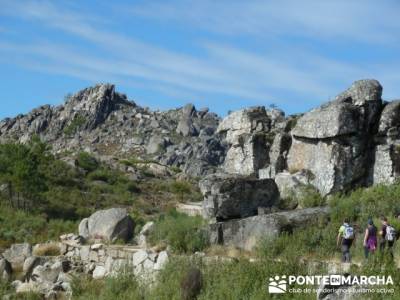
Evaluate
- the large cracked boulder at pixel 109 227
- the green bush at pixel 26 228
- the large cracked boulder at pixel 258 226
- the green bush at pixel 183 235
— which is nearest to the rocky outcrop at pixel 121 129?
the green bush at pixel 26 228

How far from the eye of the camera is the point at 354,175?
23.4 m

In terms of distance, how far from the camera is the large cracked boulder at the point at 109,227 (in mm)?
24219

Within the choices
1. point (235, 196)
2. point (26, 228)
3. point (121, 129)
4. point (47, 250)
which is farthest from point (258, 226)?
point (121, 129)

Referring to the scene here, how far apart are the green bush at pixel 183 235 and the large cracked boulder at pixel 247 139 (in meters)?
4.99

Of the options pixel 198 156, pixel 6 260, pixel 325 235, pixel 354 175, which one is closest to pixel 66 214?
pixel 6 260

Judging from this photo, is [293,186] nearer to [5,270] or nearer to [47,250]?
[47,250]

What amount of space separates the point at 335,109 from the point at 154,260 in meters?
8.90

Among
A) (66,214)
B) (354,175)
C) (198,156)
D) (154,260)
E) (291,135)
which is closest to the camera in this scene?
(154,260)

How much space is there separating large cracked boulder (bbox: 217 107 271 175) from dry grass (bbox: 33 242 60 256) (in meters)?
8.10

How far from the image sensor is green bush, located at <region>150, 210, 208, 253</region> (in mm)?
20328

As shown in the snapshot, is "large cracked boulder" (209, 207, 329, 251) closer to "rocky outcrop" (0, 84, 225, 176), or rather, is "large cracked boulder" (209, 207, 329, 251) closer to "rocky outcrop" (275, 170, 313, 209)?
"rocky outcrop" (275, 170, 313, 209)

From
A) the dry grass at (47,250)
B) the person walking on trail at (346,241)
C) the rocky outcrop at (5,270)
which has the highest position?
the person walking on trail at (346,241)

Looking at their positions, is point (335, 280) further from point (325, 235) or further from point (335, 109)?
point (335, 109)

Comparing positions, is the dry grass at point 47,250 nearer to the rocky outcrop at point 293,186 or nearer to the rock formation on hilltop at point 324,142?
the rock formation on hilltop at point 324,142
